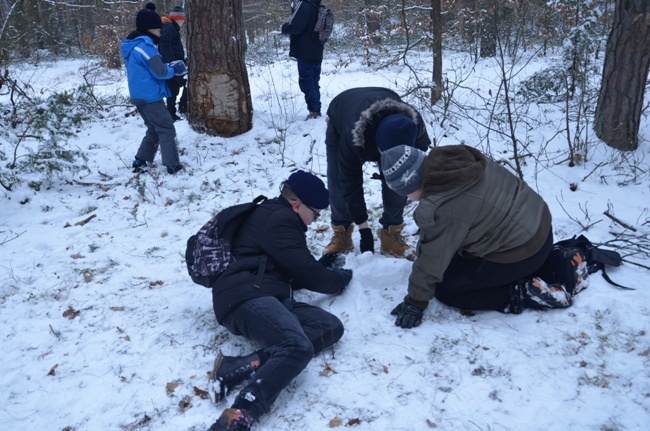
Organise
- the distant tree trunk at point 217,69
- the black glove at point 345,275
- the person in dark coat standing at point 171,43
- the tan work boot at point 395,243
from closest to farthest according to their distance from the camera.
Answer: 1. the black glove at point 345,275
2. the tan work boot at point 395,243
3. the distant tree trunk at point 217,69
4. the person in dark coat standing at point 171,43

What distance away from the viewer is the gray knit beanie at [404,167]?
2.96 metres

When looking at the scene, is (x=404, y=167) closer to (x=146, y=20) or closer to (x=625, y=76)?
(x=625, y=76)

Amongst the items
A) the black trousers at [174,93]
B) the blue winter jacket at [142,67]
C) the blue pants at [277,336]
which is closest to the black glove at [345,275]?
the blue pants at [277,336]

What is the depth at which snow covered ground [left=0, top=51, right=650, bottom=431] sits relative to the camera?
253 cm

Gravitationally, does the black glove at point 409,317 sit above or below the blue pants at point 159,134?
below

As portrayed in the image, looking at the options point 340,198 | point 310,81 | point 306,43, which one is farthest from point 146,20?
point 340,198

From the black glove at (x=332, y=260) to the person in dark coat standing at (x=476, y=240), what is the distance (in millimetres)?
780

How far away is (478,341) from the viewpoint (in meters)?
2.99

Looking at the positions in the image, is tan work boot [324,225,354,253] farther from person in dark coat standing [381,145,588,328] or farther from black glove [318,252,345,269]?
person in dark coat standing [381,145,588,328]

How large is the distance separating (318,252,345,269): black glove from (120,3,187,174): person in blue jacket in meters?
3.33

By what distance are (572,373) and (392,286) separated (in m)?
1.44

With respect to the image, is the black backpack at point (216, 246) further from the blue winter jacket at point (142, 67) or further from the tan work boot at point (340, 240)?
the blue winter jacket at point (142, 67)

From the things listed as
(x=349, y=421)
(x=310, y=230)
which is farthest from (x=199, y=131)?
(x=349, y=421)

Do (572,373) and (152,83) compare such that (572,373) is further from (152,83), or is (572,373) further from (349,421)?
(152,83)
